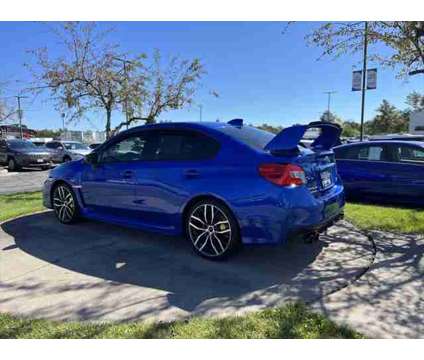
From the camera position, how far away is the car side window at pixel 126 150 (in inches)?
206

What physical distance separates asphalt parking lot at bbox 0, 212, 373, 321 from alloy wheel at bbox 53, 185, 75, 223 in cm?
45

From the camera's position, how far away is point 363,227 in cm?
591

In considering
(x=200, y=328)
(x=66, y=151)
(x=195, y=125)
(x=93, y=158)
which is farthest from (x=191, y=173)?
(x=66, y=151)

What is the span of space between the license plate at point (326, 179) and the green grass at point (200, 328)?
5.87 ft

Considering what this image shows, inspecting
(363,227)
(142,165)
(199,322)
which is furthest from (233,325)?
(363,227)

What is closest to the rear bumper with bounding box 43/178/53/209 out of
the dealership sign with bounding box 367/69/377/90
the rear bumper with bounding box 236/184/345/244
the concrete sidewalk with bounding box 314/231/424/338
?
the rear bumper with bounding box 236/184/345/244

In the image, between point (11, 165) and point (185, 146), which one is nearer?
point (185, 146)

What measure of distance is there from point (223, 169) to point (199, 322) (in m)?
1.79

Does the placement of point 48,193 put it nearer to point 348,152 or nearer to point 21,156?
point 348,152

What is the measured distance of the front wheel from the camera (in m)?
5.96

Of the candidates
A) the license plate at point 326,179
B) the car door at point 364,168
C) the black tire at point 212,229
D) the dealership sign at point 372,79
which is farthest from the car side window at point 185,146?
the dealership sign at point 372,79

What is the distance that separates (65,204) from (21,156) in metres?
15.0

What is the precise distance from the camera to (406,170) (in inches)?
305

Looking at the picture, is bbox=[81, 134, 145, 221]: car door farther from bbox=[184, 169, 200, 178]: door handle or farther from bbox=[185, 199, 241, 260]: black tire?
bbox=[185, 199, 241, 260]: black tire
